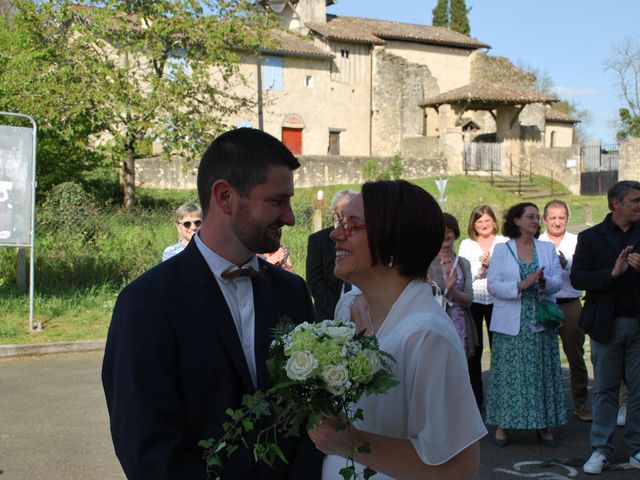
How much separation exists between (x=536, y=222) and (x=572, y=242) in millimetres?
1596

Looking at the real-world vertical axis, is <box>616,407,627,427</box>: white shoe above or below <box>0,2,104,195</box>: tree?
below

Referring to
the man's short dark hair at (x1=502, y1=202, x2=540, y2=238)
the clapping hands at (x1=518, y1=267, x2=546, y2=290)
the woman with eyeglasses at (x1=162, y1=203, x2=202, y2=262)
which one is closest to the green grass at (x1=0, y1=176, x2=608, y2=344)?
the woman with eyeglasses at (x1=162, y1=203, x2=202, y2=262)

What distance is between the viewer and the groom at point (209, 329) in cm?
252

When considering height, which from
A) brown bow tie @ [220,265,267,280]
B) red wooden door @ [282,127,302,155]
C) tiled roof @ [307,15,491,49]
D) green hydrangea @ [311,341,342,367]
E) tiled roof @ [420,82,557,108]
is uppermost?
tiled roof @ [307,15,491,49]

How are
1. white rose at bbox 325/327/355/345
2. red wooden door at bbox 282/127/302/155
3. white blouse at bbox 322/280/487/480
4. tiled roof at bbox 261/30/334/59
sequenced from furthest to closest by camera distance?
red wooden door at bbox 282/127/302/155, tiled roof at bbox 261/30/334/59, white blouse at bbox 322/280/487/480, white rose at bbox 325/327/355/345

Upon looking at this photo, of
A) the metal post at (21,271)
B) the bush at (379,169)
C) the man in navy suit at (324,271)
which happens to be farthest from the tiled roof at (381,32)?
the man in navy suit at (324,271)

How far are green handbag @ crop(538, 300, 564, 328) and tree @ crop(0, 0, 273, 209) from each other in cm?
1894

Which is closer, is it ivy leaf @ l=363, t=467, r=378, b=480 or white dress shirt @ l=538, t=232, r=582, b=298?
ivy leaf @ l=363, t=467, r=378, b=480

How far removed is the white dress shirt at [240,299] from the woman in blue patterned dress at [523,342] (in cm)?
519

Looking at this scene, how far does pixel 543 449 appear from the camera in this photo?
7.50m

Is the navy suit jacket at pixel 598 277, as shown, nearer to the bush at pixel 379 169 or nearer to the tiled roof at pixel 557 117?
the bush at pixel 379 169

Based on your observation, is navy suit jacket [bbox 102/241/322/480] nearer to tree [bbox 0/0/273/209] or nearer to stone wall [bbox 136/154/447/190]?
tree [bbox 0/0/273/209]

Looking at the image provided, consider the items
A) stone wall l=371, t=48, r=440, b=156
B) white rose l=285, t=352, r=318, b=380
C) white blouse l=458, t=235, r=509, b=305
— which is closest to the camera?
white rose l=285, t=352, r=318, b=380

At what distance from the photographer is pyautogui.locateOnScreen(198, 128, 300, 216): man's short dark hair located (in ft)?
9.29
